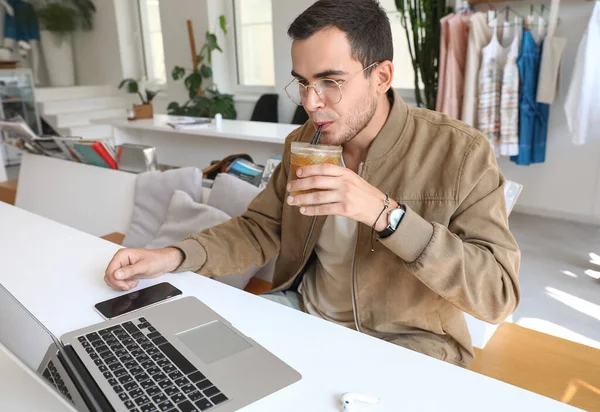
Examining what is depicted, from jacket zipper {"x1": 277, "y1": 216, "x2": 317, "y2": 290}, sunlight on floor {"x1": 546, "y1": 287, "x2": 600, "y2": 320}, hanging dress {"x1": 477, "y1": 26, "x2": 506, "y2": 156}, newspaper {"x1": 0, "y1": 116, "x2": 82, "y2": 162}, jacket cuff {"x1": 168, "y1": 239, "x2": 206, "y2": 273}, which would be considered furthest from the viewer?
hanging dress {"x1": 477, "y1": 26, "x2": 506, "y2": 156}

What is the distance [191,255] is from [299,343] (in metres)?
0.43

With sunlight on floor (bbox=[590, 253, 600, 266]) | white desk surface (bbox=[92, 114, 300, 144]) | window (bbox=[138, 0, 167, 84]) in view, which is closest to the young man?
white desk surface (bbox=[92, 114, 300, 144])

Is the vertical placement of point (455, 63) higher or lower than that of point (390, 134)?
higher

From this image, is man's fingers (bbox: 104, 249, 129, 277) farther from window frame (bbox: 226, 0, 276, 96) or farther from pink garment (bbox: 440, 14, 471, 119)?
window frame (bbox: 226, 0, 276, 96)

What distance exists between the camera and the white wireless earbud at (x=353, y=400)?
69 centimetres

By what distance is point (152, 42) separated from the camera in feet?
23.7

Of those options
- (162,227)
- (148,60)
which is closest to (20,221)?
(162,227)

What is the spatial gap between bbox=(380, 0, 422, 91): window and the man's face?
3753mm

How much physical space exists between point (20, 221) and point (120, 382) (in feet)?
3.48

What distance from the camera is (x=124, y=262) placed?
1.11m

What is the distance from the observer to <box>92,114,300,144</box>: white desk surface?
332 centimetres

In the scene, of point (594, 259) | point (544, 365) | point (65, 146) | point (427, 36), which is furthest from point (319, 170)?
point (427, 36)

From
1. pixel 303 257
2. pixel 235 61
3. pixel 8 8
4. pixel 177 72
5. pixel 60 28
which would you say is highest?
pixel 8 8

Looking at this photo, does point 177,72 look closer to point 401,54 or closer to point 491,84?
point 401,54
